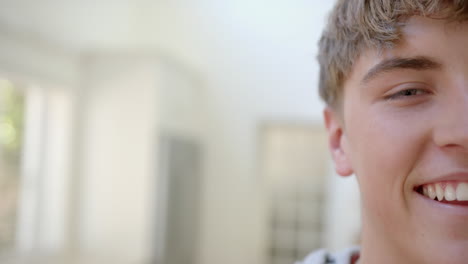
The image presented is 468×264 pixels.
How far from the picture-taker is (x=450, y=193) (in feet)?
2.21

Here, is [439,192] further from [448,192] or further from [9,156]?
[9,156]

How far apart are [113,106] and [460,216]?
4.23m

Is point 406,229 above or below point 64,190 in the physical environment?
above

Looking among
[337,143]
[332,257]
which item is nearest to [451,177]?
[337,143]

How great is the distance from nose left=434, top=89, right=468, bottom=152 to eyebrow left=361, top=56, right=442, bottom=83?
61mm

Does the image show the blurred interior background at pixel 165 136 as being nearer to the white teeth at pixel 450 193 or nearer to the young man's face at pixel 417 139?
the young man's face at pixel 417 139

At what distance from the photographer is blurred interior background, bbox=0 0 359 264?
420 centimetres

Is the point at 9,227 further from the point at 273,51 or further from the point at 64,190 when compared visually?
the point at 273,51

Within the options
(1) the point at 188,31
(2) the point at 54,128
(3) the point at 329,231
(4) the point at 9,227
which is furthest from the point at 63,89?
(3) the point at 329,231

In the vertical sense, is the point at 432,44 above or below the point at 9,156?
above

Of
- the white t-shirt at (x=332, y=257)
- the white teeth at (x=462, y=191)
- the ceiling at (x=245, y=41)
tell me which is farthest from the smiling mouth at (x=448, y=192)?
the ceiling at (x=245, y=41)

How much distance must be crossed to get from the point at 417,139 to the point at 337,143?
0.85ft

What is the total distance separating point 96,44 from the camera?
15.6 ft

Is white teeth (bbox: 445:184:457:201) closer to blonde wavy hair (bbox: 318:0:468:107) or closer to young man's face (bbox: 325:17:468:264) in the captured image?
young man's face (bbox: 325:17:468:264)
